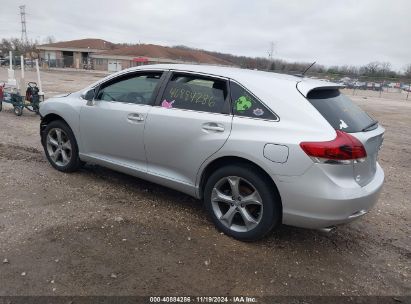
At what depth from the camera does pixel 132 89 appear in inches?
183

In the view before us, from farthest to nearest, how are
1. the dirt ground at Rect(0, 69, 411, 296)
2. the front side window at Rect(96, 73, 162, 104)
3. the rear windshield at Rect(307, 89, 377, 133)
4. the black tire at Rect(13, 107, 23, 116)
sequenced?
the black tire at Rect(13, 107, 23, 116), the front side window at Rect(96, 73, 162, 104), the rear windshield at Rect(307, 89, 377, 133), the dirt ground at Rect(0, 69, 411, 296)

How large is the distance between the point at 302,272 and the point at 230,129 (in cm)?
143

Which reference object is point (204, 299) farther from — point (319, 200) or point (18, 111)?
point (18, 111)

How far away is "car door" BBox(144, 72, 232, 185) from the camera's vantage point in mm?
3814

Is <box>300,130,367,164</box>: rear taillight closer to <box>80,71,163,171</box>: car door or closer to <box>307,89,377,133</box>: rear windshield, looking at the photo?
<box>307,89,377,133</box>: rear windshield

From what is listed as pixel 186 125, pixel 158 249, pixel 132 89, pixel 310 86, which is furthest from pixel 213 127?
pixel 132 89

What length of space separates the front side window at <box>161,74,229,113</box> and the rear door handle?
15 centimetres

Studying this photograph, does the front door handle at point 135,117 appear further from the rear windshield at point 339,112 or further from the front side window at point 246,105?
the rear windshield at point 339,112

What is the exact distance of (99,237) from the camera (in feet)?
12.2

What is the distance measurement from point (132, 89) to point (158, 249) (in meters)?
2.01

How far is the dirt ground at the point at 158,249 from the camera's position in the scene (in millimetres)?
3096

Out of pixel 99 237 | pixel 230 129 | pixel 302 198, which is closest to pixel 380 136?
pixel 302 198

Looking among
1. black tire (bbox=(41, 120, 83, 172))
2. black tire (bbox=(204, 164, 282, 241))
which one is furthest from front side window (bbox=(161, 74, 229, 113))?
black tire (bbox=(41, 120, 83, 172))

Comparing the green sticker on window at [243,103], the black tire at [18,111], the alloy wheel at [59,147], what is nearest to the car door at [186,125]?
the green sticker on window at [243,103]
